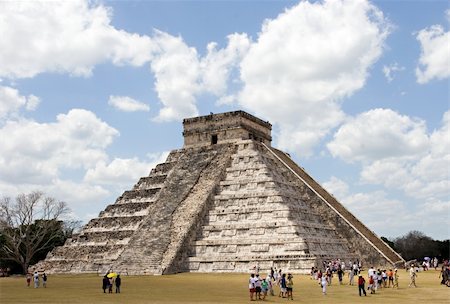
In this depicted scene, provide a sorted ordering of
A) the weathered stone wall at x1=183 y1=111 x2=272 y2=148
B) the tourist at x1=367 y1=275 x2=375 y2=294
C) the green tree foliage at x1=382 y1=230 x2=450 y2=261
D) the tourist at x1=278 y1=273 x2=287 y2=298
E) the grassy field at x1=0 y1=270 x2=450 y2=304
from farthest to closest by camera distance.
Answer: the green tree foliage at x1=382 y1=230 x2=450 y2=261
the weathered stone wall at x1=183 y1=111 x2=272 y2=148
the tourist at x1=367 y1=275 x2=375 y2=294
the tourist at x1=278 y1=273 x2=287 y2=298
the grassy field at x1=0 y1=270 x2=450 y2=304

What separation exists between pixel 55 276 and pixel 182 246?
7960 mm

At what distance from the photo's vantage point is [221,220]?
31922 mm

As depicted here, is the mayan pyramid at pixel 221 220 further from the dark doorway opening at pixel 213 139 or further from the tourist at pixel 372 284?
the tourist at pixel 372 284

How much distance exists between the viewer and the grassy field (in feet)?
58.3

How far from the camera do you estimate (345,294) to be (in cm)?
2025

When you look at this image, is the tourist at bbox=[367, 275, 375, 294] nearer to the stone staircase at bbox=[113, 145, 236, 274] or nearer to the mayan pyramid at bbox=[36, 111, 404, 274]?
the mayan pyramid at bbox=[36, 111, 404, 274]

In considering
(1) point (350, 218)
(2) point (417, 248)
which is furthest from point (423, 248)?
(1) point (350, 218)

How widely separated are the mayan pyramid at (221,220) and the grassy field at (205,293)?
272 centimetres

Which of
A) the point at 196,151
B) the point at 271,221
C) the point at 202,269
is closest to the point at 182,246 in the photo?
the point at 202,269

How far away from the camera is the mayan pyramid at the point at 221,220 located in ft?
95.9

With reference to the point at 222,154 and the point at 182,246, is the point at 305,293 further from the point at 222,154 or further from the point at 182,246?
the point at 222,154

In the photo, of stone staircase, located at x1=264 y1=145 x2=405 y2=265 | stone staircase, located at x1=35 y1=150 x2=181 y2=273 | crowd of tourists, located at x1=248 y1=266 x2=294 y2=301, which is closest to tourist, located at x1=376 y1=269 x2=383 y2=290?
crowd of tourists, located at x1=248 y1=266 x2=294 y2=301

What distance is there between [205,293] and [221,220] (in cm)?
1222

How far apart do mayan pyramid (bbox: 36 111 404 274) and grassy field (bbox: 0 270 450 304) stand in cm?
272
